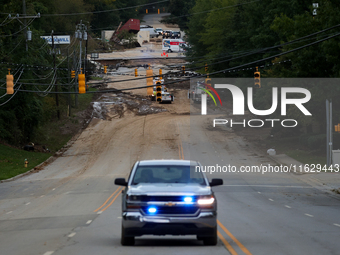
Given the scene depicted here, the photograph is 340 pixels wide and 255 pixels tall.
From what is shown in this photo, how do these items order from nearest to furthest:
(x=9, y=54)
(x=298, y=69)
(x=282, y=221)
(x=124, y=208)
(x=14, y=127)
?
(x=124, y=208), (x=282, y=221), (x=298, y=69), (x=9, y=54), (x=14, y=127)

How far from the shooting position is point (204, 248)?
1003 centimetres

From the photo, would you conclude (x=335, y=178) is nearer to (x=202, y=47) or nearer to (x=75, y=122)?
(x=75, y=122)

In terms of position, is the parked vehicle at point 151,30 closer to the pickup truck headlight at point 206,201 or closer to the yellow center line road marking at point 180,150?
the yellow center line road marking at point 180,150

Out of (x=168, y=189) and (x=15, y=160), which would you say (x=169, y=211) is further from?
(x=15, y=160)

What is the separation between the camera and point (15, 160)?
143 ft

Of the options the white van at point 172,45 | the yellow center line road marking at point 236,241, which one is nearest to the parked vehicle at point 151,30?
the white van at point 172,45

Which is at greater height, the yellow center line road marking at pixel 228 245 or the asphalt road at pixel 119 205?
the yellow center line road marking at pixel 228 245

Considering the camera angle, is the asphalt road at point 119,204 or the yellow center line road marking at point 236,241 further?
the asphalt road at point 119,204

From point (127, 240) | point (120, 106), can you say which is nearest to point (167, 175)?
point (127, 240)

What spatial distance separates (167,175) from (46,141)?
4730 cm

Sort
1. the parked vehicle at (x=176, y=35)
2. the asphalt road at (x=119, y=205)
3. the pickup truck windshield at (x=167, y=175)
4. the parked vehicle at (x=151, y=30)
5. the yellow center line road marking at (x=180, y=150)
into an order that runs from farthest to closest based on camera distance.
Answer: the parked vehicle at (x=151, y=30) < the parked vehicle at (x=176, y=35) < the yellow center line road marking at (x=180, y=150) < the asphalt road at (x=119, y=205) < the pickup truck windshield at (x=167, y=175)

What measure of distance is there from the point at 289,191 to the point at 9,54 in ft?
103

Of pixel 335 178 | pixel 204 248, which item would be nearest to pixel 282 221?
pixel 204 248

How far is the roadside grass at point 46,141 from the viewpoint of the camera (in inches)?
1605
